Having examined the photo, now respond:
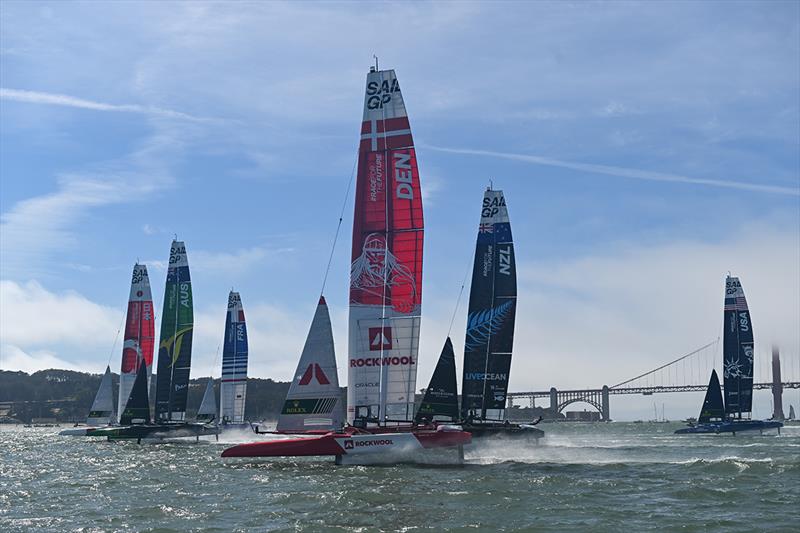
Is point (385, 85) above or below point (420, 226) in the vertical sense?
above

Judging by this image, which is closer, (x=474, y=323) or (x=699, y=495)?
(x=699, y=495)

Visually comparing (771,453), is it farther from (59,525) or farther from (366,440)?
(59,525)

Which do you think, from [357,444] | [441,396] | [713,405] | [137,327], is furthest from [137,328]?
[713,405]

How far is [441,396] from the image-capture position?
3294cm

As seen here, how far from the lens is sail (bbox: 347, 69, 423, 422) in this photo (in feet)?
85.4

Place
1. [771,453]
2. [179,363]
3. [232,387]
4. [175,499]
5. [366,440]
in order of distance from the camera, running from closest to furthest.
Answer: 1. [175,499]
2. [366,440]
3. [771,453]
4. [179,363]
5. [232,387]

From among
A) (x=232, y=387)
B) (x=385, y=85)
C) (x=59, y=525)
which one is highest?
(x=385, y=85)

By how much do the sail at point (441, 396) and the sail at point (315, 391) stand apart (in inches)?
306

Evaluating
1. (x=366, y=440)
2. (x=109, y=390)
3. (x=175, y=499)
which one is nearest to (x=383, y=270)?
(x=366, y=440)

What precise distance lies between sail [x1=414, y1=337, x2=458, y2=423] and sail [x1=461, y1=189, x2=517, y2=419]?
11.2 feet

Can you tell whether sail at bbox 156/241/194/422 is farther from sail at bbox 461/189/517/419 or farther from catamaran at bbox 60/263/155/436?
sail at bbox 461/189/517/419

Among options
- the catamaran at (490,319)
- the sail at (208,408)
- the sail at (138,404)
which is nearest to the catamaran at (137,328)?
the sail at (208,408)

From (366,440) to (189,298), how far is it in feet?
96.5

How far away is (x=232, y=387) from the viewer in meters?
57.2
